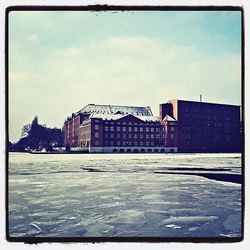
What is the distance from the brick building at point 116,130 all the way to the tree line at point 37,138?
0.08m

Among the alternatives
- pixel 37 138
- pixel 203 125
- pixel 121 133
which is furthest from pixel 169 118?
pixel 37 138

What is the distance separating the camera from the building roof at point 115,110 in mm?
3162

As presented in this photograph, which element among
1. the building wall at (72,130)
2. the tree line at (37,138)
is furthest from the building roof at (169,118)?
the tree line at (37,138)

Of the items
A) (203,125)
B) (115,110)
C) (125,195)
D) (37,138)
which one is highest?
(115,110)

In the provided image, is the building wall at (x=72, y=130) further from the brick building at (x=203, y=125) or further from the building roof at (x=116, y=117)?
the brick building at (x=203, y=125)

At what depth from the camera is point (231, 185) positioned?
3.14m

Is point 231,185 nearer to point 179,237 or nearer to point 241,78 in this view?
point 179,237

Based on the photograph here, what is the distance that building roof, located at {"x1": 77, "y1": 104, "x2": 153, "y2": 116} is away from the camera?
10.4ft

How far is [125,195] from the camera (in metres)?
3.12

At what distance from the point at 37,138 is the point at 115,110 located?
674mm

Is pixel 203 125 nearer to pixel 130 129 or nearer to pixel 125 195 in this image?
pixel 130 129

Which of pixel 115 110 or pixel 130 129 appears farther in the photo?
pixel 130 129

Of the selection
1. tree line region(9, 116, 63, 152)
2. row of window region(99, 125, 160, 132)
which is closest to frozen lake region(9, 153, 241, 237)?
tree line region(9, 116, 63, 152)

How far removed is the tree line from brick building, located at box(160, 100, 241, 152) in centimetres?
90
